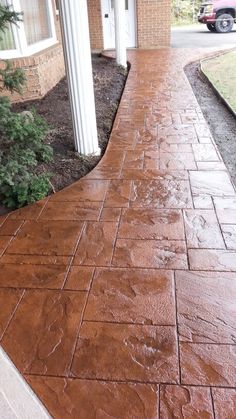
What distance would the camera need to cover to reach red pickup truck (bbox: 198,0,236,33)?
14.4 metres

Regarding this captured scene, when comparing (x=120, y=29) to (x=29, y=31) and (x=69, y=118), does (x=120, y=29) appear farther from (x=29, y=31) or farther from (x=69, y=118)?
(x=69, y=118)

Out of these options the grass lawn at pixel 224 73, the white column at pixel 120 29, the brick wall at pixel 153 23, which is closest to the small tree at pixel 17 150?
the grass lawn at pixel 224 73

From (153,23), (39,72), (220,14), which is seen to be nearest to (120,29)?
(39,72)

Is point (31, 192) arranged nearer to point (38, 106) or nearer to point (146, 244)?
point (146, 244)

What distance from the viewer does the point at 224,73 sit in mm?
7594

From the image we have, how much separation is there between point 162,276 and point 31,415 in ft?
3.23

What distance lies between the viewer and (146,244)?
2.33 m

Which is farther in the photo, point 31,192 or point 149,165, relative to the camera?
point 149,165

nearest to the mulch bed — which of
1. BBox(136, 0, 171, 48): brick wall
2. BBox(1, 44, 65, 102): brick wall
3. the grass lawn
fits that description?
BBox(1, 44, 65, 102): brick wall

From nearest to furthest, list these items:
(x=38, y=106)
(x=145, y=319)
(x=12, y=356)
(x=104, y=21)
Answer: (x=12, y=356)
(x=145, y=319)
(x=38, y=106)
(x=104, y=21)

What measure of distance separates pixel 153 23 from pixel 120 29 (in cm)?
365

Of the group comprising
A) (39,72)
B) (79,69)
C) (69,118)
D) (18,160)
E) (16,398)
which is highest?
(79,69)

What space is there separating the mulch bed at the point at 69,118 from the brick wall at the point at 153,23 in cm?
313

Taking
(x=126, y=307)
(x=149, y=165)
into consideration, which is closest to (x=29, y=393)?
(x=126, y=307)
